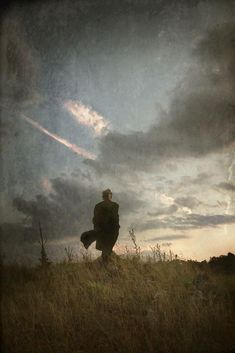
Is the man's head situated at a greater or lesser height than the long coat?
greater

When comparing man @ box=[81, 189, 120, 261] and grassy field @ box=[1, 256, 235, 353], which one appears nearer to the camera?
grassy field @ box=[1, 256, 235, 353]

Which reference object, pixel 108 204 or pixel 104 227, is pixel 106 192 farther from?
pixel 104 227

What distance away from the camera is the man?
5.24 m

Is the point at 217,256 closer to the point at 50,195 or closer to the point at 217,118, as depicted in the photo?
the point at 217,118

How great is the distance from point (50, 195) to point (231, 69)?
2581mm

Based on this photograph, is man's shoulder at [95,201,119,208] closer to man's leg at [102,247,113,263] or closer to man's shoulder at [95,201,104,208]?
man's shoulder at [95,201,104,208]

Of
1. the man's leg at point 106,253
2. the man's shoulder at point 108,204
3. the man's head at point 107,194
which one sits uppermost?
the man's head at point 107,194

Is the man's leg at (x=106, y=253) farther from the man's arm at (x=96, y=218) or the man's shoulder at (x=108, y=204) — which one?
the man's shoulder at (x=108, y=204)

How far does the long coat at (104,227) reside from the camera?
5.24 m

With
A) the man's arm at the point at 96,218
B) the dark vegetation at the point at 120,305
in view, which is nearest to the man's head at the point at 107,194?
the man's arm at the point at 96,218

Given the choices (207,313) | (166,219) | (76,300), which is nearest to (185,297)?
(207,313)

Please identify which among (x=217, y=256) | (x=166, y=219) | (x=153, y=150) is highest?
(x=153, y=150)

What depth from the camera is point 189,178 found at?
202 inches

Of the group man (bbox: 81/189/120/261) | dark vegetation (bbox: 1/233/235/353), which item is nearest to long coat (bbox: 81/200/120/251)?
man (bbox: 81/189/120/261)
